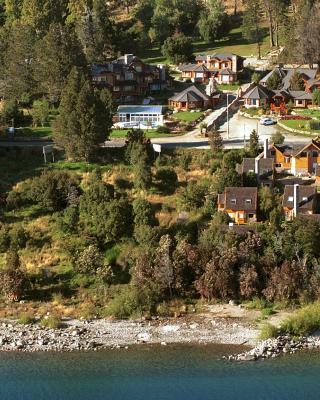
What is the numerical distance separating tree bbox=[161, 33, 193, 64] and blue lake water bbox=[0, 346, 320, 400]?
54042 millimetres

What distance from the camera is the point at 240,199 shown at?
162 ft

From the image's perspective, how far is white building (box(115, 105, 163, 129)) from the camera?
66.6m

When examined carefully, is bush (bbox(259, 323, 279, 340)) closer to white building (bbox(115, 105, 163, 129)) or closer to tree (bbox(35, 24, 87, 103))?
white building (bbox(115, 105, 163, 129))

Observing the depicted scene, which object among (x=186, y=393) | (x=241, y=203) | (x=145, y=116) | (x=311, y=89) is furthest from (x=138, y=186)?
(x=311, y=89)

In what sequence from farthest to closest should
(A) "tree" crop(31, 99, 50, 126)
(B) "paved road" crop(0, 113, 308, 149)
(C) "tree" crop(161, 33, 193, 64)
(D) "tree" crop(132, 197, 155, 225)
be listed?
(C) "tree" crop(161, 33, 193, 64), (A) "tree" crop(31, 99, 50, 126), (B) "paved road" crop(0, 113, 308, 149), (D) "tree" crop(132, 197, 155, 225)

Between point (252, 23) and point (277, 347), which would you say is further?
point (252, 23)

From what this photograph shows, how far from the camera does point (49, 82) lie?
70250 millimetres

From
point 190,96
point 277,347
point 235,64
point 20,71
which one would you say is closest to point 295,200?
point 277,347

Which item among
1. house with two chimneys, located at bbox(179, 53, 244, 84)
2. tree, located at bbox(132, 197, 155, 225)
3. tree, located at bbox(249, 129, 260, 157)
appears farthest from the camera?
house with two chimneys, located at bbox(179, 53, 244, 84)

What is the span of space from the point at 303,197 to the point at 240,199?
4.16 metres

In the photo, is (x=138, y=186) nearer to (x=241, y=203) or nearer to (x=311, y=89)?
(x=241, y=203)

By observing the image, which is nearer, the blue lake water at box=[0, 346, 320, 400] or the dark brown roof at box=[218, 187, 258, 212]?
the blue lake water at box=[0, 346, 320, 400]

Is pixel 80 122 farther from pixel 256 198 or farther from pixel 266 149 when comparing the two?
pixel 256 198

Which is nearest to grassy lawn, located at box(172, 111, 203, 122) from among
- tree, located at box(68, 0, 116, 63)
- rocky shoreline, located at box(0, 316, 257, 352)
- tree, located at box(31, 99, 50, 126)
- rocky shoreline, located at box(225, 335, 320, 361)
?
tree, located at box(31, 99, 50, 126)
